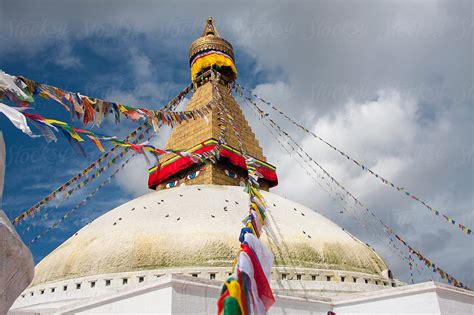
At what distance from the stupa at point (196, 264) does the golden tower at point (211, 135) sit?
2.18m

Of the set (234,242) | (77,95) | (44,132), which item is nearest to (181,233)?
(234,242)

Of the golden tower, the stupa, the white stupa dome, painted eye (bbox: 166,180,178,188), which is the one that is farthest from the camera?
painted eye (bbox: 166,180,178,188)

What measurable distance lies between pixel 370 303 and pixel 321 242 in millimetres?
2214

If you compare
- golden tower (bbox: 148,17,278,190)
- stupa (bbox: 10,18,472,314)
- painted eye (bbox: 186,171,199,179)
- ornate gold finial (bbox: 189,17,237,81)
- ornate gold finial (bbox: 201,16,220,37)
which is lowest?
stupa (bbox: 10,18,472,314)

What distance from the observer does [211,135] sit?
16109mm

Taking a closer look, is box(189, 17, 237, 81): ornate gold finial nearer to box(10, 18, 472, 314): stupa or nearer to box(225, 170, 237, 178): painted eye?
box(225, 170, 237, 178): painted eye

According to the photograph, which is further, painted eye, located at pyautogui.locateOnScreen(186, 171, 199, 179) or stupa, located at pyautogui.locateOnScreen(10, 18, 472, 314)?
painted eye, located at pyautogui.locateOnScreen(186, 171, 199, 179)

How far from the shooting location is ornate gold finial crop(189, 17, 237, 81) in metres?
20.1

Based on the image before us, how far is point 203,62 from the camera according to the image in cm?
2022

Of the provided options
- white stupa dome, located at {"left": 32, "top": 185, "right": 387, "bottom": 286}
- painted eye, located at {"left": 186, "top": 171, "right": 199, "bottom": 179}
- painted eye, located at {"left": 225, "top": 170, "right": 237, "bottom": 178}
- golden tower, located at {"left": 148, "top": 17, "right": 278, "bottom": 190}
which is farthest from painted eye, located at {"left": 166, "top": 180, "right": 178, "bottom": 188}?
white stupa dome, located at {"left": 32, "top": 185, "right": 387, "bottom": 286}

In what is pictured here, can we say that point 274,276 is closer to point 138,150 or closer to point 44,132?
point 138,150

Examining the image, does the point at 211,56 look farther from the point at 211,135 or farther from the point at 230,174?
the point at 230,174

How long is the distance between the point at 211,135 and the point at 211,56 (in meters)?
5.72

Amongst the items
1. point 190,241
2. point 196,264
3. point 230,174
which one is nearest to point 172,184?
point 230,174
